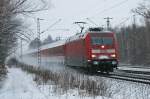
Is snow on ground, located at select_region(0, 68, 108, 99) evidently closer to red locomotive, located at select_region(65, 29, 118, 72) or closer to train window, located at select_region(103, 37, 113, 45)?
red locomotive, located at select_region(65, 29, 118, 72)

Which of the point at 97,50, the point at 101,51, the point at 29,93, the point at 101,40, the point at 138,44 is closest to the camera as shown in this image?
the point at 29,93

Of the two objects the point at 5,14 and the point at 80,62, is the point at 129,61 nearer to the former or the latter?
the point at 80,62

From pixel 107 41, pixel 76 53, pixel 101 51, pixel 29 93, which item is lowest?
pixel 29 93

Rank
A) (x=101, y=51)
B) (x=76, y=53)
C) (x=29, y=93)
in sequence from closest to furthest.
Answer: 1. (x=29, y=93)
2. (x=101, y=51)
3. (x=76, y=53)

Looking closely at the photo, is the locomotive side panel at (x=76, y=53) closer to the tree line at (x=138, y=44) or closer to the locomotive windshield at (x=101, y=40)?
the locomotive windshield at (x=101, y=40)

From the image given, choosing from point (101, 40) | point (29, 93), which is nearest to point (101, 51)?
point (101, 40)

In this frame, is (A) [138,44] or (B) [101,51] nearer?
(B) [101,51]

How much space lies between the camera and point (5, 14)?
2300cm

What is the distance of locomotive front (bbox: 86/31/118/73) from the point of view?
3275cm

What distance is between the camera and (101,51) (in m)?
33.2

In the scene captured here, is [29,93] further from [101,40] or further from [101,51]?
[101,40]

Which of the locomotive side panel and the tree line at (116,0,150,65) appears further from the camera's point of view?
the tree line at (116,0,150,65)


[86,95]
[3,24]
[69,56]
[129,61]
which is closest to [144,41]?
[129,61]

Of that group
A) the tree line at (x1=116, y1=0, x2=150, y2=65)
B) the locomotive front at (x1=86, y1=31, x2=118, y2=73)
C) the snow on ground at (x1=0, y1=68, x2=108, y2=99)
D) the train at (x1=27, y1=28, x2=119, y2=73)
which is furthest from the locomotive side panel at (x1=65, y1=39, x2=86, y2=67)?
the tree line at (x1=116, y1=0, x2=150, y2=65)
